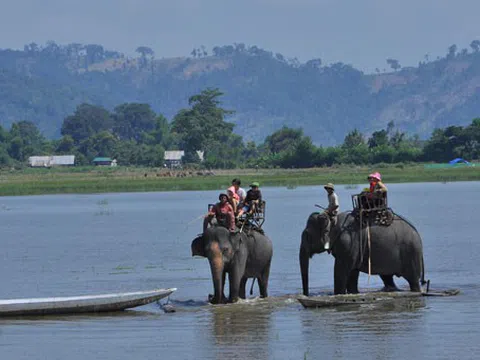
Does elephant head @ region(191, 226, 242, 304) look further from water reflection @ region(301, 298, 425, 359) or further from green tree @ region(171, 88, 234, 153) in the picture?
green tree @ region(171, 88, 234, 153)

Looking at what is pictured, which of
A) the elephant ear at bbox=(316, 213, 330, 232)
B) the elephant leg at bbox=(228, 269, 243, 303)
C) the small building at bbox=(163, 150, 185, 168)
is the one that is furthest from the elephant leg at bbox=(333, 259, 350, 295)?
the small building at bbox=(163, 150, 185, 168)

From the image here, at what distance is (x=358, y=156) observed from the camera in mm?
125938

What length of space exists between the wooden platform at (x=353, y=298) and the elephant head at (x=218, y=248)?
1492 mm

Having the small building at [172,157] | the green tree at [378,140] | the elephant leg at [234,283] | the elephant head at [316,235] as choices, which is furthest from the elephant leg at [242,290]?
the small building at [172,157]

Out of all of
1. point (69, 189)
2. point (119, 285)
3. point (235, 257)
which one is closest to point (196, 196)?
point (69, 189)

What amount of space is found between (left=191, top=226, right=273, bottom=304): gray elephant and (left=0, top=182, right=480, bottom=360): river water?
56 cm

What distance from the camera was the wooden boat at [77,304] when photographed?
2438cm

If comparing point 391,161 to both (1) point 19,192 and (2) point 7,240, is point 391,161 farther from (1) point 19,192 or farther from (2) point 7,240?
(2) point 7,240

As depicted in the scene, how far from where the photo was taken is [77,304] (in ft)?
80.4

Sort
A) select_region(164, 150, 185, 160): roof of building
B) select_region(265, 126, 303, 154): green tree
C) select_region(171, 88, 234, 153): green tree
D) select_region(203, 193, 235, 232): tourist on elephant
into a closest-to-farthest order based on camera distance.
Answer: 1. select_region(203, 193, 235, 232): tourist on elephant
2. select_region(265, 126, 303, 154): green tree
3. select_region(171, 88, 234, 153): green tree
4. select_region(164, 150, 185, 160): roof of building

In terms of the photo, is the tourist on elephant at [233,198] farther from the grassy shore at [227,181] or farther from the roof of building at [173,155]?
the roof of building at [173,155]

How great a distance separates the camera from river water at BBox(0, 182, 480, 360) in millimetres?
20688

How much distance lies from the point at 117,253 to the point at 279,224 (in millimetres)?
13343

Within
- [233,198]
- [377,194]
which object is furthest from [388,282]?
[233,198]
